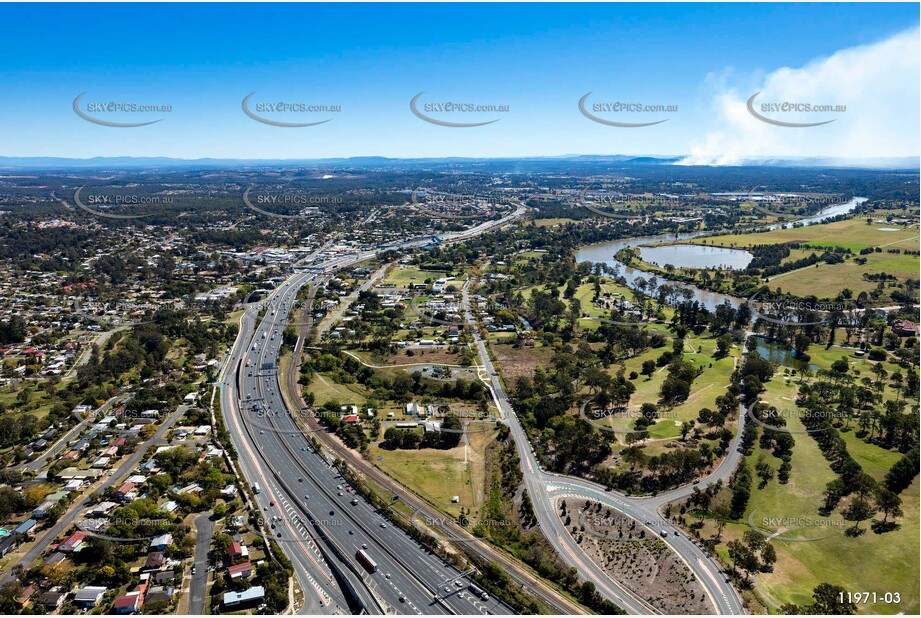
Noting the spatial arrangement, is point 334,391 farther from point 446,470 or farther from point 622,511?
point 622,511

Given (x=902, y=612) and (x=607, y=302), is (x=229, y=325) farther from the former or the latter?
(x=902, y=612)

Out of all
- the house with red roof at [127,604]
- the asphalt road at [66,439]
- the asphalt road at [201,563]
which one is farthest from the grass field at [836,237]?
the house with red roof at [127,604]

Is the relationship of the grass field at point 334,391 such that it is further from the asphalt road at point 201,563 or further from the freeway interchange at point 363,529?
the asphalt road at point 201,563

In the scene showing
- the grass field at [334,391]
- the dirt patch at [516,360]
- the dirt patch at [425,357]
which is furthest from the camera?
the dirt patch at [425,357]

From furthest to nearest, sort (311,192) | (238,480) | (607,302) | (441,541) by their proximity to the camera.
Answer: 1. (311,192)
2. (607,302)
3. (238,480)
4. (441,541)

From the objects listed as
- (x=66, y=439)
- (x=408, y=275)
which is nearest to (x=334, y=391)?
(x=66, y=439)

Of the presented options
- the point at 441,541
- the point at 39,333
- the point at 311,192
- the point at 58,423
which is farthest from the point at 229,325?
the point at 311,192
